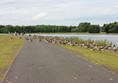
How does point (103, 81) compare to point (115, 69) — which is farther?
point (115, 69)

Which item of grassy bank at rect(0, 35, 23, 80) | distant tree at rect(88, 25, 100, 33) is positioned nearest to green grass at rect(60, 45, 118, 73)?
grassy bank at rect(0, 35, 23, 80)

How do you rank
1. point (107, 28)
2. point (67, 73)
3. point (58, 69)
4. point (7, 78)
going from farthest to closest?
1. point (107, 28)
2. point (58, 69)
3. point (67, 73)
4. point (7, 78)

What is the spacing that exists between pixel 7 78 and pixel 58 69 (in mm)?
3631

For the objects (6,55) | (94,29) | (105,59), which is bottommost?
(94,29)

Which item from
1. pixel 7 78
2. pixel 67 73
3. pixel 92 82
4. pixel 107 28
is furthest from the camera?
pixel 107 28

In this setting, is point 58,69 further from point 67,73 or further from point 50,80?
point 50,80

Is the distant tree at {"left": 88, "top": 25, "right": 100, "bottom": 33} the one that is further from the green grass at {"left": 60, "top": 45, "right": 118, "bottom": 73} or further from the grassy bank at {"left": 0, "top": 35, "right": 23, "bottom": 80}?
the green grass at {"left": 60, "top": 45, "right": 118, "bottom": 73}

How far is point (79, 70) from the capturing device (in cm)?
1831

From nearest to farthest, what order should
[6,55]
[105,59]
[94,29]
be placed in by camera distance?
[105,59] → [6,55] → [94,29]

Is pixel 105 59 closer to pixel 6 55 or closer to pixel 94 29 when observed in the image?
pixel 6 55

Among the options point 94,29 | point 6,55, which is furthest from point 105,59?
point 94,29

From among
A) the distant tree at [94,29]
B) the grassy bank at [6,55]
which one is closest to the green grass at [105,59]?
the grassy bank at [6,55]

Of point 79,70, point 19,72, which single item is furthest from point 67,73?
point 19,72

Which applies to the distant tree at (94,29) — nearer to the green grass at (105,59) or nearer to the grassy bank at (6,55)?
the grassy bank at (6,55)
